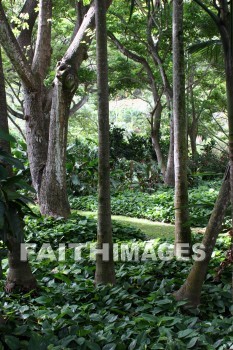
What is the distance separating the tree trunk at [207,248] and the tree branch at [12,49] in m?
5.15

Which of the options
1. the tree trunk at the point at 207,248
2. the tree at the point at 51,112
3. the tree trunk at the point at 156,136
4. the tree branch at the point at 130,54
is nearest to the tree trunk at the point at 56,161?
the tree at the point at 51,112

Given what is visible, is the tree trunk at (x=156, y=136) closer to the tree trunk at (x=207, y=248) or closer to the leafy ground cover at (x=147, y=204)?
the leafy ground cover at (x=147, y=204)

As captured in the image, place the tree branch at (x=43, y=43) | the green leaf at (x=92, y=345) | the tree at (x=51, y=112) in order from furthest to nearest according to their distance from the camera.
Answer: the tree branch at (x=43, y=43), the tree at (x=51, y=112), the green leaf at (x=92, y=345)

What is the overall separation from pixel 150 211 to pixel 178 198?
15.1 feet

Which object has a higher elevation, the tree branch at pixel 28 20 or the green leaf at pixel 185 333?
the tree branch at pixel 28 20

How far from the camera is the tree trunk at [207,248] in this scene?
11.3 ft

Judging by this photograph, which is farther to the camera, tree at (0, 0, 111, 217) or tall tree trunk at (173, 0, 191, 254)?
tree at (0, 0, 111, 217)

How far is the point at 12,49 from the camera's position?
24.6ft

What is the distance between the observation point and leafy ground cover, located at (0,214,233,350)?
2848 mm

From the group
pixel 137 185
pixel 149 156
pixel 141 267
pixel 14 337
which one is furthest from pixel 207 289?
pixel 149 156

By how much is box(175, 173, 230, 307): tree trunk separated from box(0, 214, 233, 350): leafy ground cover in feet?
0.39

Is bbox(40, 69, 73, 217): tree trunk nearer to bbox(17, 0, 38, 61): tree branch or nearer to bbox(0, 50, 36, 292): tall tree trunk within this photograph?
bbox(17, 0, 38, 61): tree branch

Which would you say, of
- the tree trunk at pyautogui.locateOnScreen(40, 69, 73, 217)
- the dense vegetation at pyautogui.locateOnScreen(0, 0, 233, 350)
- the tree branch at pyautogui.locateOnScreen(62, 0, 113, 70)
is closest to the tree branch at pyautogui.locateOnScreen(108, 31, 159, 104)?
the dense vegetation at pyautogui.locateOnScreen(0, 0, 233, 350)

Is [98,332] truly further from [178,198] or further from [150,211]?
[150,211]
